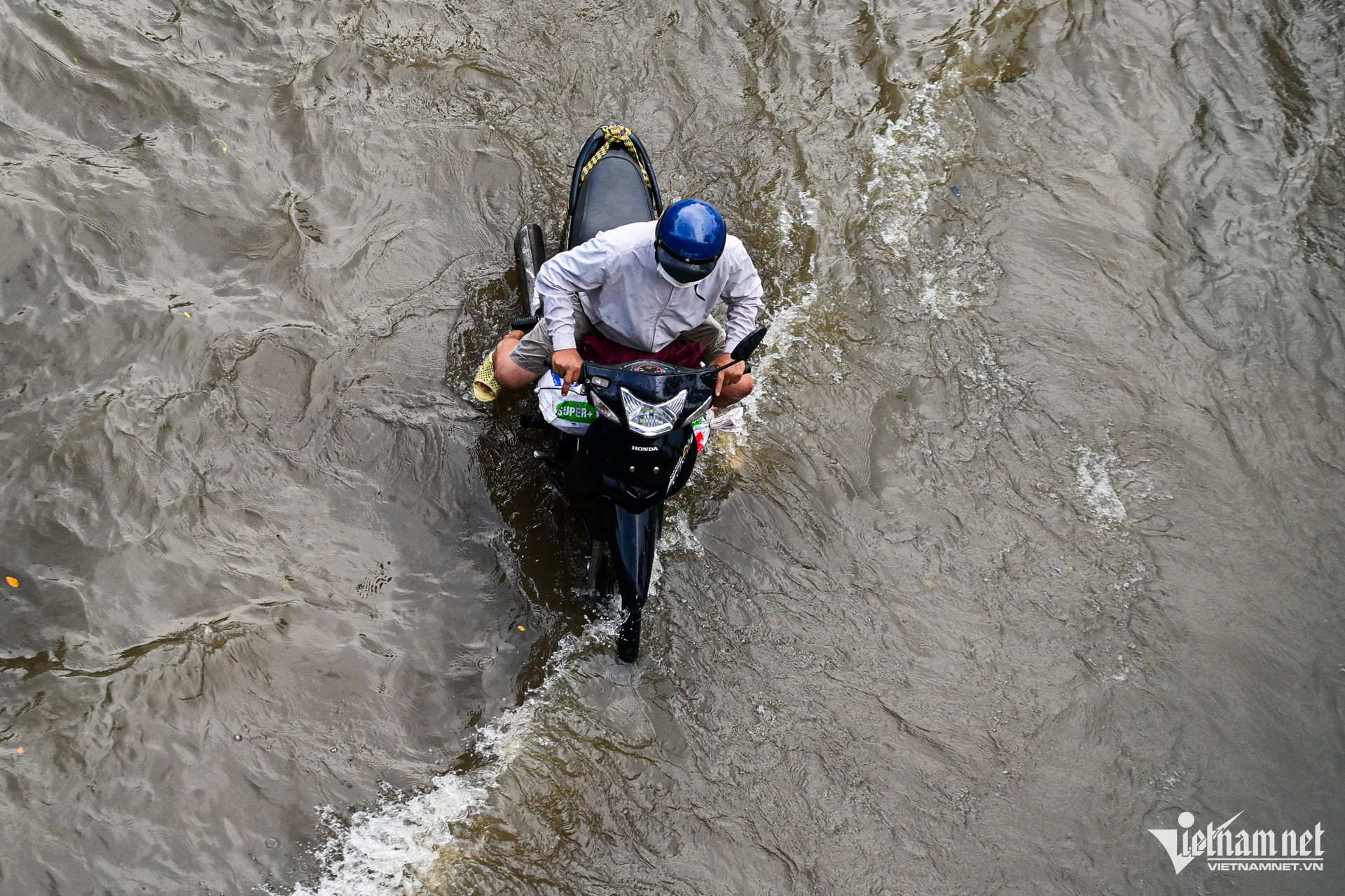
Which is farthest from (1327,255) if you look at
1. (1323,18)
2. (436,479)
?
(436,479)

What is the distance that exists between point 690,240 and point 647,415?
712 millimetres

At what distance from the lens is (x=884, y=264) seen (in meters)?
6.32

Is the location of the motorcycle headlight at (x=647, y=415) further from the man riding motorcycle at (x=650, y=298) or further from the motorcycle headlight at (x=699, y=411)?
the man riding motorcycle at (x=650, y=298)

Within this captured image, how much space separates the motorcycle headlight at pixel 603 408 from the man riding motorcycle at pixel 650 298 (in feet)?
0.68

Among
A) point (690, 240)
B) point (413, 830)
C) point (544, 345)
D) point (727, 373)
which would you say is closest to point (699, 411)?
point (727, 373)

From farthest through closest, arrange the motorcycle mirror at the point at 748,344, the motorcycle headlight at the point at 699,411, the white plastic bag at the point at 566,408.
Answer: the white plastic bag at the point at 566,408, the motorcycle headlight at the point at 699,411, the motorcycle mirror at the point at 748,344

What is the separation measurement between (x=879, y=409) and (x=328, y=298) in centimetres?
322

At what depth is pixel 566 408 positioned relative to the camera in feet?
14.2

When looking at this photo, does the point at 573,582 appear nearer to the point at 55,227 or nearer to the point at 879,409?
the point at 879,409

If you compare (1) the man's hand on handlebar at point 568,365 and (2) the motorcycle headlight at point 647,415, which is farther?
(1) the man's hand on handlebar at point 568,365

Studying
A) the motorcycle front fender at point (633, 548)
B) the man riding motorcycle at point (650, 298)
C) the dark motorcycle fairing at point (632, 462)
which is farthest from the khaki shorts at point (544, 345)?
the motorcycle front fender at point (633, 548)

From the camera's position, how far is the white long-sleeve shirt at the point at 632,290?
13.5ft

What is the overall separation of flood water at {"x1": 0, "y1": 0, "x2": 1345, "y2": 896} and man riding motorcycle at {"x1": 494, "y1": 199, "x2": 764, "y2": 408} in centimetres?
96

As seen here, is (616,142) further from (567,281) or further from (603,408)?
(603,408)
